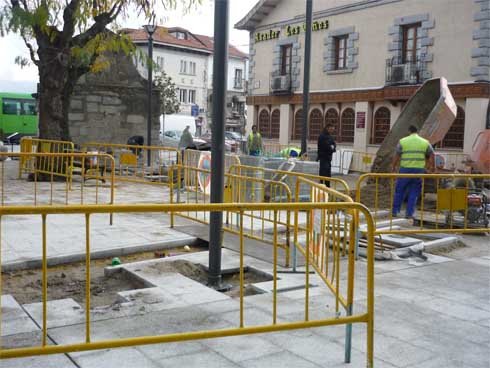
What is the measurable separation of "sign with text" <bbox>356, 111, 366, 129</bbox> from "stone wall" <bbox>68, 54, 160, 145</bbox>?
8.84 metres

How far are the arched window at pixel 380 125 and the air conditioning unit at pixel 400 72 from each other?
57.9 inches

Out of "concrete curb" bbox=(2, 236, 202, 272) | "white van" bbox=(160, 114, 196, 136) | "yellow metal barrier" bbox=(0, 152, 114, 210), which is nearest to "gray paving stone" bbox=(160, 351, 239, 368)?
"concrete curb" bbox=(2, 236, 202, 272)

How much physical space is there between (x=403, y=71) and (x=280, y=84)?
787cm

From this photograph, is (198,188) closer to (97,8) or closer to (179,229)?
(179,229)

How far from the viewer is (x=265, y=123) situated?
32531 mm

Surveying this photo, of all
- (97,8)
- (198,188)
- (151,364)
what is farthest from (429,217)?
(97,8)

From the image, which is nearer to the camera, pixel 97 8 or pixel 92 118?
pixel 97 8

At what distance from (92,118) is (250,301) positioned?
679 inches

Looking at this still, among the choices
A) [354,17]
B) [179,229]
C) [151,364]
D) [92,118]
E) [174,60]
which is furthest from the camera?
[174,60]

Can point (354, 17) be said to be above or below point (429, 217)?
above

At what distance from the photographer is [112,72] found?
22.8m

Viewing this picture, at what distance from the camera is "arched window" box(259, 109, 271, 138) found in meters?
32.2

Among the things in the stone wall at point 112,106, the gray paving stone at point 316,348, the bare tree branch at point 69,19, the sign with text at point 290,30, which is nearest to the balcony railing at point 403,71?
the sign with text at point 290,30

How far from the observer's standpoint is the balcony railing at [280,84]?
30203 millimetres
